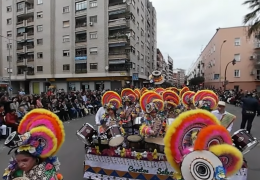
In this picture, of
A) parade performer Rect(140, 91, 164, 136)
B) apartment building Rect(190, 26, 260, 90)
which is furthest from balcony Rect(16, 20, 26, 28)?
parade performer Rect(140, 91, 164, 136)

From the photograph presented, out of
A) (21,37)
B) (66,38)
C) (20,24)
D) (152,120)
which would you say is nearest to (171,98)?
(152,120)

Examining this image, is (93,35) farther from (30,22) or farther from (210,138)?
(210,138)

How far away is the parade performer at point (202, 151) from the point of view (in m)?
1.80

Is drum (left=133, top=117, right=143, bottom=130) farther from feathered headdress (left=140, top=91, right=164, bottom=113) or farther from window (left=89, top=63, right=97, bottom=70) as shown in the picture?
window (left=89, top=63, right=97, bottom=70)

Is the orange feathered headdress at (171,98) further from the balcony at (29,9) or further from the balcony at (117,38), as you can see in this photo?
the balcony at (29,9)

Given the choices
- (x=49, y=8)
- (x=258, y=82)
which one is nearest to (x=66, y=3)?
(x=49, y=8)

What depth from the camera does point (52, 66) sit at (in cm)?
3659

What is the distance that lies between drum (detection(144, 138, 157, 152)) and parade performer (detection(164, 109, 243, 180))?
2.05 m

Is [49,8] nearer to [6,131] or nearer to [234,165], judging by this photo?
[6,131]

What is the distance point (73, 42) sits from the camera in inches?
1389

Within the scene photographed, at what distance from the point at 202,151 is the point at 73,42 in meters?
35.7

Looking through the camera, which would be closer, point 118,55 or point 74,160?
A: point 74,160

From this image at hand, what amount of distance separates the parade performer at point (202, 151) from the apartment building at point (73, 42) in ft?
96.0

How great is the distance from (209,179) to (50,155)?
1.60 meters
